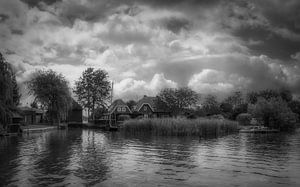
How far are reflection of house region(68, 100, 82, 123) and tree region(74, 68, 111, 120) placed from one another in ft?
9.73

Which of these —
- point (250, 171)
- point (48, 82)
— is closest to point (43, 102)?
point (48, 82)

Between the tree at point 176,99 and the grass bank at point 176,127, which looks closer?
the grass bank at point 176,127

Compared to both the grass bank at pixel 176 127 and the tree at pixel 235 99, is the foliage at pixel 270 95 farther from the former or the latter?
the grass bank at pixel 176 127

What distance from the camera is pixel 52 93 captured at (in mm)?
69250

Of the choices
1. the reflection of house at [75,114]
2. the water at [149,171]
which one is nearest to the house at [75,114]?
the reflection of house at [75,114]

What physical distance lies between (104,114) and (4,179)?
263ft

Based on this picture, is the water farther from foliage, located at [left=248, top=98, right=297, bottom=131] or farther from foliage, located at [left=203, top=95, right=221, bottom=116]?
foliage, located at [left=203, top=95, right=221, bottom=116]

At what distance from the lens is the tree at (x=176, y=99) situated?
88438mm

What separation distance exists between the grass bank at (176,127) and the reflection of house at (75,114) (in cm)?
4624

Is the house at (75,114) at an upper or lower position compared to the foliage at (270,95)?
lower

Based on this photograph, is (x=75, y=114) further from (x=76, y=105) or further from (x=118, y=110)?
(x=118, y=110)

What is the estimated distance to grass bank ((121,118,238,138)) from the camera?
4438cm

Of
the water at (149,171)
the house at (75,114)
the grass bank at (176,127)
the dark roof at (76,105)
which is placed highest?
the dark roof at (76,105)

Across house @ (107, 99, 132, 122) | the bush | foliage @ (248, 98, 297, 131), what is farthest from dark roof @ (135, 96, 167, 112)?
foliage @ (248, 98, 297, 131)
